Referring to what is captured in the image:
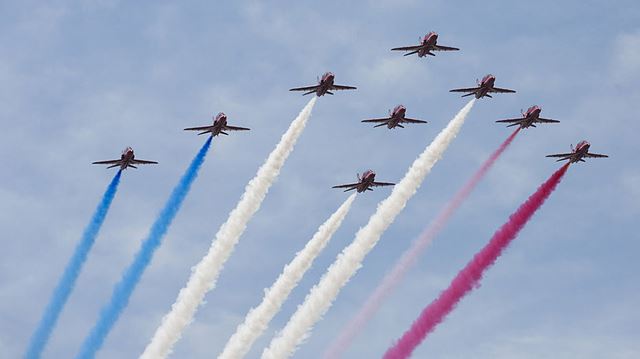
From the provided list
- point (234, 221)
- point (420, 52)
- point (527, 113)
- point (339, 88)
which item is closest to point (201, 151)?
point (234, 221)

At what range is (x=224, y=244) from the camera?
17712 cm

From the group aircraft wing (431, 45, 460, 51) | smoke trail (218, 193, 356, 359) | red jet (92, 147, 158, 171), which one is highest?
aircraft wing (431, 45, 460, 51)

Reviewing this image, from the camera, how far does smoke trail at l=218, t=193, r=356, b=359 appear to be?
563 feet

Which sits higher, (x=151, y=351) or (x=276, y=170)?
(x=276, y=170)

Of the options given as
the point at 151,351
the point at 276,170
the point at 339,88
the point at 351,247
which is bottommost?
the point at 151,351

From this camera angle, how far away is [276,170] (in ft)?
584

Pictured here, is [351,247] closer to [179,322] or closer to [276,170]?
[276,170]

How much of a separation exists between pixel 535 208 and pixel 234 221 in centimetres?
4586

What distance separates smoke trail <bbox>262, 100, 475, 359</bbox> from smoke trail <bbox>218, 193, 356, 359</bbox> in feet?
11.9

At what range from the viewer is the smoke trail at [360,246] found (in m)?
169

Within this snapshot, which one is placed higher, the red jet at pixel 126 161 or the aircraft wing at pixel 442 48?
the aircraft wing at pixel 442 48

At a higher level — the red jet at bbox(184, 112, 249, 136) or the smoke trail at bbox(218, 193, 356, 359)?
the red jet at bbox(184, 112, 249, 136)

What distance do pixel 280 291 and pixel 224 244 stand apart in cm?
1162

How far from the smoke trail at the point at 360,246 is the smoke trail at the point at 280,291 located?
3.63 meters
